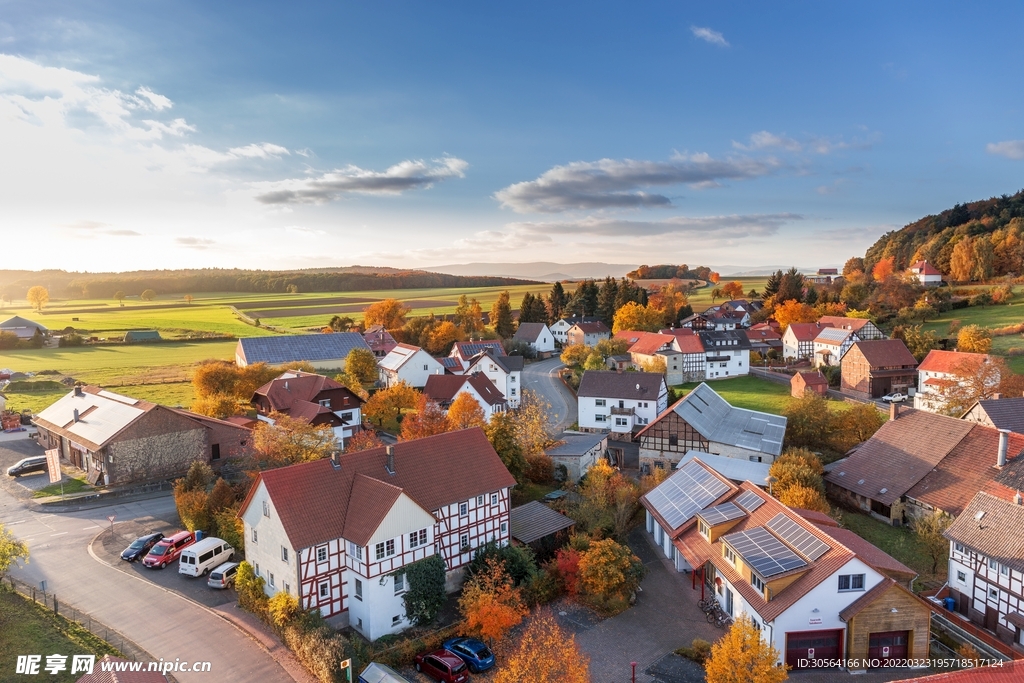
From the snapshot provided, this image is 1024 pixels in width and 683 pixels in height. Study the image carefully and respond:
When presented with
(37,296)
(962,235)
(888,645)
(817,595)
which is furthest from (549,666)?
(37,296)

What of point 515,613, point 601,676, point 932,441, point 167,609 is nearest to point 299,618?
point 167,609

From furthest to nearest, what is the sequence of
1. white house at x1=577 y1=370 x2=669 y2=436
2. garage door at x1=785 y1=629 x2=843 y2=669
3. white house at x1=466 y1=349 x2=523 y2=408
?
white house at x1=466 y1=349 x2=523 y2=408, white house at x1=577 y1=370 x2=669 y2=436, garage door at x1=785 y1=629 x2=843 y2=669

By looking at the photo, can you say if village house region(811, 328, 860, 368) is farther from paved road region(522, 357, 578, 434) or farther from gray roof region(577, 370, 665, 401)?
gray roof region(577, 370, 665, 401)

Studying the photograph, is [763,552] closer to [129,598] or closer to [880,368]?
[129,598]

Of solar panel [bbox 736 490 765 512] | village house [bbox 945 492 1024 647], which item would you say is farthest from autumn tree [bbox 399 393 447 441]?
village house [bbox 945 492 1024 647]

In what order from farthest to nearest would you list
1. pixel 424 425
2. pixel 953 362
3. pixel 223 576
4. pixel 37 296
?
1. pixel 37 296
2. pixel 953 362
3. pixel 424 425
4. pixel 223 576

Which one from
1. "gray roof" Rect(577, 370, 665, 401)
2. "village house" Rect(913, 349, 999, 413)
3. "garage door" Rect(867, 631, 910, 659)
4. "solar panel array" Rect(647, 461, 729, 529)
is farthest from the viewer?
"gray roof" Rect(577, 370, 665, 401)
